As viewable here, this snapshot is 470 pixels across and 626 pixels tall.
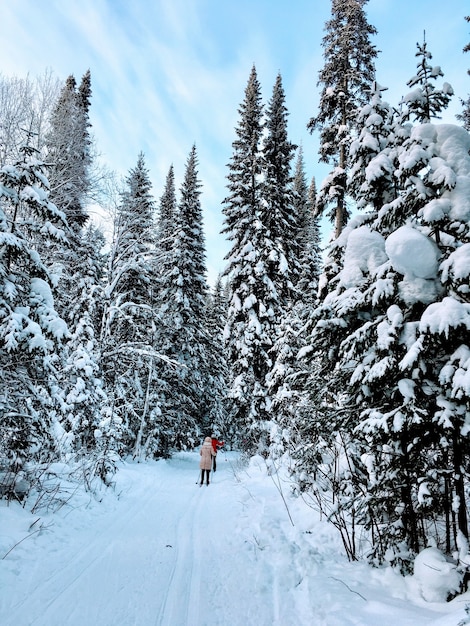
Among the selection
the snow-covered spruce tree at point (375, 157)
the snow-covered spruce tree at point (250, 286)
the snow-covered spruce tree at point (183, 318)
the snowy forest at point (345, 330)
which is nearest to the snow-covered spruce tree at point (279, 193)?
the snow-covered spruce tree at point (250, 286)

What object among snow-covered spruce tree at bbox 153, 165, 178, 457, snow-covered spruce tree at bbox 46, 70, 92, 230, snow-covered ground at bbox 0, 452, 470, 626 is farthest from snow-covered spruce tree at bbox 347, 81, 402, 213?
snow-covered spruce tree at bbox 153, 165, 178, 457

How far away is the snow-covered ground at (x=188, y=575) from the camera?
11.9 feet

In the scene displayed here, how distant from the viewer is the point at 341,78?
12.7 m

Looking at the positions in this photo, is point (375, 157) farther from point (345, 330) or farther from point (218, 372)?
point (218, 372)

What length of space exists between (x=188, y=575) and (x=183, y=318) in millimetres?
15877

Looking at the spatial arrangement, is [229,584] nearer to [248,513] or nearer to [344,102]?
[248,513]

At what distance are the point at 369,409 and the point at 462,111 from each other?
15.9m

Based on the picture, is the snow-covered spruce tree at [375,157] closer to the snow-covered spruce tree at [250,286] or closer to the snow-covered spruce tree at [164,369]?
the snow-covered spruce tree at [250,286]

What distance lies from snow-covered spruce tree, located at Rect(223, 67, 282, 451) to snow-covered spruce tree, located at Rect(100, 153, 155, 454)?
414cm

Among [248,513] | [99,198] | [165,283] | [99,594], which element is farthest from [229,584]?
[165,283]

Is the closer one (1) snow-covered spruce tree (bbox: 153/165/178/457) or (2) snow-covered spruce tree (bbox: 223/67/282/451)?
(2) snow-covered spruce tree (bbox: 223/67/282/451)

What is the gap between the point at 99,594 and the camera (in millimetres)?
4074

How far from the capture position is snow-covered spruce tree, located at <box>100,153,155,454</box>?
12875 millimetres

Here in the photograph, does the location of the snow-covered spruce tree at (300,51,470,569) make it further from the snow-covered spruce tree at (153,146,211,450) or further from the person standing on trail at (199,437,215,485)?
the snow-covered spruce tree at (153,146,211,450)
